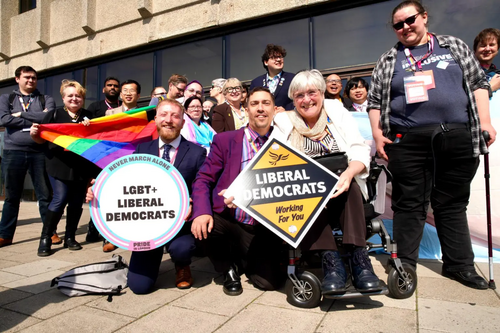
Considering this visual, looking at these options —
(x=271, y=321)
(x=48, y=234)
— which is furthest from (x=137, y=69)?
(x=271, y=321)

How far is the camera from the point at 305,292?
2318 mm

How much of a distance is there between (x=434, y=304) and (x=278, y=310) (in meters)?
1.08

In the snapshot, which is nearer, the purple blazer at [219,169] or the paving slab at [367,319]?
the paving slab at [367,319]

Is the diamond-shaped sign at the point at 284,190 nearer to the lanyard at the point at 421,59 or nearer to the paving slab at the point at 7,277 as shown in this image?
the lanyard at the point at 421,59

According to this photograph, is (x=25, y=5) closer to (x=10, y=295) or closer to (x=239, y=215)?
(x=10, y=295)

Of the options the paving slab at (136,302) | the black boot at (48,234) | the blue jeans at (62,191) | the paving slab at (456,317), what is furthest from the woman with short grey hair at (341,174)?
the black boot at (48,234)

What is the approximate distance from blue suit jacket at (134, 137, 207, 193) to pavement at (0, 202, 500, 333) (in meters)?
0.95

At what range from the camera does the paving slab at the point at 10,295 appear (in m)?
2.56

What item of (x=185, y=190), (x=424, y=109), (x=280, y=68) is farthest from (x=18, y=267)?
(x=424, y=109)

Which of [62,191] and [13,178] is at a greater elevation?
[13,178]

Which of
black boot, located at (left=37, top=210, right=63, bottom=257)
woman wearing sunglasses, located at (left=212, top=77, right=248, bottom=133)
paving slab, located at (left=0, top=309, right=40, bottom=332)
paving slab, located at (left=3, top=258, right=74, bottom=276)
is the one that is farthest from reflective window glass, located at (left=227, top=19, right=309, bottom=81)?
paving slab, located at (left=0, top=309, right=40, bottom=332)

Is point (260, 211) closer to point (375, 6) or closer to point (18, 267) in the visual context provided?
point (18, 267)

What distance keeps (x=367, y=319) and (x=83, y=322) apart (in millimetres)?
1783

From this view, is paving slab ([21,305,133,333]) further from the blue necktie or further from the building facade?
the building facade
